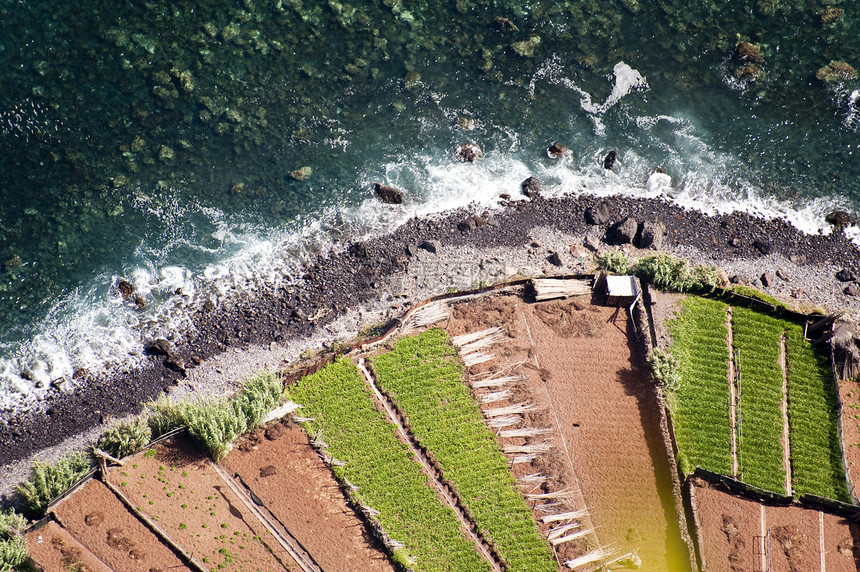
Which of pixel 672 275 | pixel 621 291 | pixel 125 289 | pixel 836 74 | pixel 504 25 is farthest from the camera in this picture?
pixel 504 25

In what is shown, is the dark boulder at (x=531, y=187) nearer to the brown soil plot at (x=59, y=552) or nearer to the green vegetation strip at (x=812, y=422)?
the green vegetation strip at (x=812, y=422)

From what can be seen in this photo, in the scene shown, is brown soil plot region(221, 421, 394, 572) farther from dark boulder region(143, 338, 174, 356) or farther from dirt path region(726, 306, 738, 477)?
dirt path region(726, 306, 738, 477)

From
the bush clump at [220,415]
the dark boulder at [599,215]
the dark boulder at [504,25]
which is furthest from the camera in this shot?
the dark boulder at [504,25]

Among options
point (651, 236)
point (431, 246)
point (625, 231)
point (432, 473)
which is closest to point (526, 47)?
point (625, 231)

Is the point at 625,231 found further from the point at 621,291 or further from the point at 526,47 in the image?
the point at 526,47

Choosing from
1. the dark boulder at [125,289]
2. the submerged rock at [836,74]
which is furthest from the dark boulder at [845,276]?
the dark boulder at [125,289]

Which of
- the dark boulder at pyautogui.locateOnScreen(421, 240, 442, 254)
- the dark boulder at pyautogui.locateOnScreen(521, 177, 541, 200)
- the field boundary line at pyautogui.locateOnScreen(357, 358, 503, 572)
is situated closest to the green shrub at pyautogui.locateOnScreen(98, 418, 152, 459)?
the field boundary line at pyautogui.locateOnScreen(357, 358, 503, 572)

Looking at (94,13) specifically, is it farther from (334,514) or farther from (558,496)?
(558,496)
